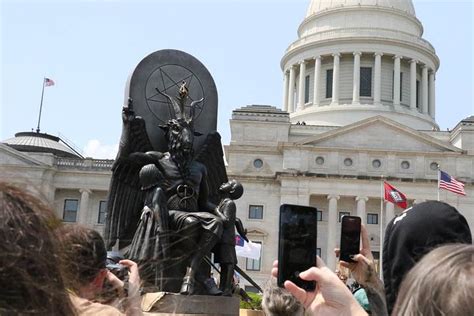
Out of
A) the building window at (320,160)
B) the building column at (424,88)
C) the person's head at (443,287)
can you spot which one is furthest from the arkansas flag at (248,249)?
the building column at (424,88)

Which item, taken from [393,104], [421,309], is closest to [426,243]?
[421,309]

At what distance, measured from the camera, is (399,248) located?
11.4ft

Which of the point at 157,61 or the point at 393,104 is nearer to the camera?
the point at 157,61

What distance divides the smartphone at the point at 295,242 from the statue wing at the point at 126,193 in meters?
6.69

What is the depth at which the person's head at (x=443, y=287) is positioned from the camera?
1.92 meters

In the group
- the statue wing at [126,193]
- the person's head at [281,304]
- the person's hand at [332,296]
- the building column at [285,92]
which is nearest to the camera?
the person's hand at [332,296]

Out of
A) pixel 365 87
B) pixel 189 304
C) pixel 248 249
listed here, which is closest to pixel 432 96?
pixel 365 87

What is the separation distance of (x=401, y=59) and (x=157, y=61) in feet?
245

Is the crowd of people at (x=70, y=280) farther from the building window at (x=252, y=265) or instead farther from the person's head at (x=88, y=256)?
the building window at (x=252, y=265)

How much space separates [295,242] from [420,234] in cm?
64

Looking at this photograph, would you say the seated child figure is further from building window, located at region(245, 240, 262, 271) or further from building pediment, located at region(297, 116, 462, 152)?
building pediment, located at region(297, 116, 462, 152)

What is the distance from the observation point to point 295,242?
334cm

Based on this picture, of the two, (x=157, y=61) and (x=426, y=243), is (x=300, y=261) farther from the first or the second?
(x=157, y=61)

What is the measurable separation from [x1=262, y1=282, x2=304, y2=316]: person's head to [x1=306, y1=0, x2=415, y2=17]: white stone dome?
272 feet
